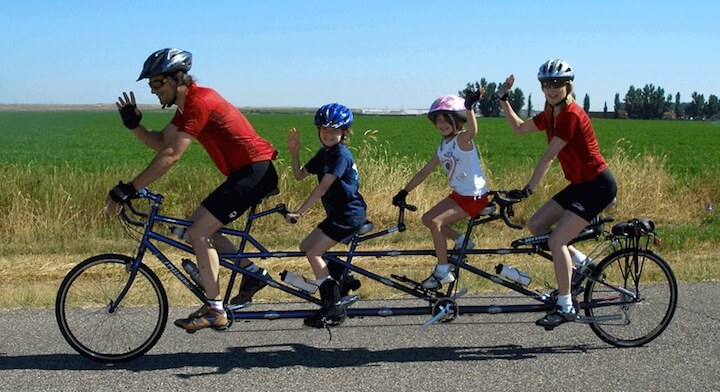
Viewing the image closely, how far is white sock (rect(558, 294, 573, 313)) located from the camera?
17.8 ft

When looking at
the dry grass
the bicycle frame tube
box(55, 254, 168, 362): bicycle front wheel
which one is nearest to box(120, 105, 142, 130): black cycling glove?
the bicycle frame tube

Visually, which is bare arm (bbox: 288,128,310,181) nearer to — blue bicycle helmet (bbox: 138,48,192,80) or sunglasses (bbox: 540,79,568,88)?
blue bicycle helmet (bbox: 138,48,192,80)

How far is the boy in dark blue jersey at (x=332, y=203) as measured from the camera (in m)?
5.32

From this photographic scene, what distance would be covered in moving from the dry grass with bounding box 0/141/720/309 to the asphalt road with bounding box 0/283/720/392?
985 mm

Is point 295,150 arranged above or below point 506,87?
below

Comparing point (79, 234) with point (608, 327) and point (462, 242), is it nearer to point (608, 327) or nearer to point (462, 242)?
point (462, 242)

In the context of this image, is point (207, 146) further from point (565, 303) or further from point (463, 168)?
point (565, 303)

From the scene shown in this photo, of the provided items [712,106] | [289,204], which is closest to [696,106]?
[712,106]

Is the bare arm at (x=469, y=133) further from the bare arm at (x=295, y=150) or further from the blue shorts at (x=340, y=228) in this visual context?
the bare arm at (x=295, y=150)

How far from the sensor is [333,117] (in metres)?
5.33

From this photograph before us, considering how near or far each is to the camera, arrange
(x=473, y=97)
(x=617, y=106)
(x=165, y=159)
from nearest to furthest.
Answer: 1. (x=165, y=159)
2. (x=473, y=97)
3. (x=617, y=106)

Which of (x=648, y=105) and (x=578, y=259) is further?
(x=648, y=105)

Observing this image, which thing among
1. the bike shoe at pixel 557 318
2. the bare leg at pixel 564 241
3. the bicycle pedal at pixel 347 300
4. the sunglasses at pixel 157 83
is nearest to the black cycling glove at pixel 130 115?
the sunglasses at pixel 157 83

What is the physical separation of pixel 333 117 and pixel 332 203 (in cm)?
58
